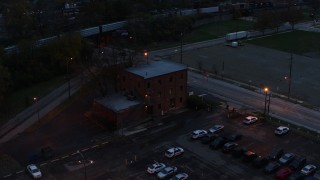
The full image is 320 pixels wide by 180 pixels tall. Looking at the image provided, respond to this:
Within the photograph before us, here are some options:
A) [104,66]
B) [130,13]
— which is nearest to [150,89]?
[104,66]

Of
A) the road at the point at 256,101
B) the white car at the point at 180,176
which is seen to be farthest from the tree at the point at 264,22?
the white car at the point at 180,176

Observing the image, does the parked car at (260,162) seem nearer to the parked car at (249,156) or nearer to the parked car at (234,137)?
the parked car at (249,156)

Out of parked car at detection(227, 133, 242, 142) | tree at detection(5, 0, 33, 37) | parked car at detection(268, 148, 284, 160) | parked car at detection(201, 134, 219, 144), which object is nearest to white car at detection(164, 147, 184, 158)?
parked car at detection(201, 134, 219, 144)

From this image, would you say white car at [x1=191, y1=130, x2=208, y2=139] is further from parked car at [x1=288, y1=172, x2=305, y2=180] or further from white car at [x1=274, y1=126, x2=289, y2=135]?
parked car at [x1=288, y1=172, x2=305, y2=180]

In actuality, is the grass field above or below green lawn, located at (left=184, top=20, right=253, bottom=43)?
below


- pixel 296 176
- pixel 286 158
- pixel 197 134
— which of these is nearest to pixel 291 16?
pixel 197 134

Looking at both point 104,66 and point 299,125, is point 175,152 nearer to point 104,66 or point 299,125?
point 299,125

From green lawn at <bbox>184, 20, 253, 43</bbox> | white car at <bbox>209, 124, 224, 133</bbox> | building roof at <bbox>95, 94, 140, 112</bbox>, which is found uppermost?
building roof at <bbox>95, 94, 140, 112</bbox>

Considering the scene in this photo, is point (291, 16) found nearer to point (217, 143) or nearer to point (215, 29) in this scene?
point (215, 29)
